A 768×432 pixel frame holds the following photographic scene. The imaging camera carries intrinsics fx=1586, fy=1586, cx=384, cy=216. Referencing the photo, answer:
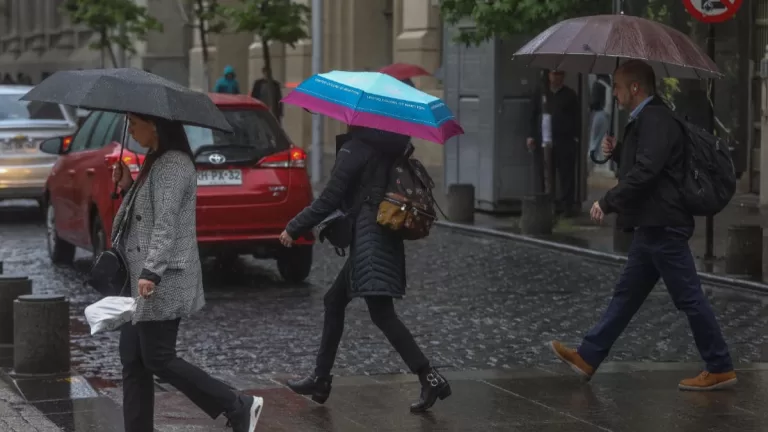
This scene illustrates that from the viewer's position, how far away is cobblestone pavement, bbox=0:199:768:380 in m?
9.59

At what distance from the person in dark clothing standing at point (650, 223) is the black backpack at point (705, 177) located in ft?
0.13

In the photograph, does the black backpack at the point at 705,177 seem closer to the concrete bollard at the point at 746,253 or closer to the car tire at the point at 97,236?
the concrete bollard at the point at 746,253

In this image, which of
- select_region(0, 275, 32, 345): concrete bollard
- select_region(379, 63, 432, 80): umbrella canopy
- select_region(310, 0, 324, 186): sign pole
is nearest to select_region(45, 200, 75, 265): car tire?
select_region(0, 275, 32, 345): concrete bollard

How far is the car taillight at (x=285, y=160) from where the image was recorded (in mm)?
12805

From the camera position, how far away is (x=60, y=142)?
567 inches

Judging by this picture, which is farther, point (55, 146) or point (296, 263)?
point (55, 146)

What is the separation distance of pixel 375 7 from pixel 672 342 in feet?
74.9

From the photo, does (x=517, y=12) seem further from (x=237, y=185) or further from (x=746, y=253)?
(x=237, y=185)

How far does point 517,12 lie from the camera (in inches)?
664

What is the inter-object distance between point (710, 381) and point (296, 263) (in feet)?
18.4

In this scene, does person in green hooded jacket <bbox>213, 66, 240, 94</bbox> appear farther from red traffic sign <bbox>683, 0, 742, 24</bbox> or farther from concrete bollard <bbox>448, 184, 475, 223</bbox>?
red traffic sign <bbox>683, 0, 742, 24</bbox>

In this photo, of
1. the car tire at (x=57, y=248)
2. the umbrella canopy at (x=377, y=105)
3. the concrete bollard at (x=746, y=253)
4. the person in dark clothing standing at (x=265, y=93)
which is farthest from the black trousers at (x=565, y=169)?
the umbrella canopy at (x=377, y=105)

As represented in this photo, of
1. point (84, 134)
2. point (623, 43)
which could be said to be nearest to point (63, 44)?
point (84, 134)

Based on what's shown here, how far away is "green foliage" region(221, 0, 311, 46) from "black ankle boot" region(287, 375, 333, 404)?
61.0ft
